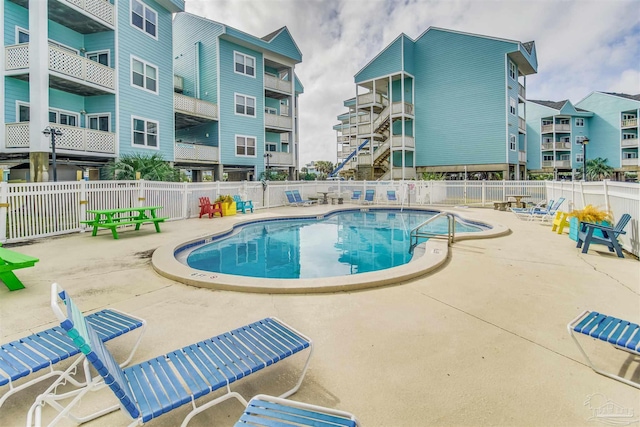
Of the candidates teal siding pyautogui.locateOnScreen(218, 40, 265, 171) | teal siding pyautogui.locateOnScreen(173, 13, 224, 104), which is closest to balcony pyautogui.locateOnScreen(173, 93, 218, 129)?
teal siding pyautogui.locateOnScreen(218, 40, 265, 171)

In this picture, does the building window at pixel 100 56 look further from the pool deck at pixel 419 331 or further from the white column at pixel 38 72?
the pool deck at pixel 419 331

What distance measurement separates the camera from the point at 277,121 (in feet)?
83.8

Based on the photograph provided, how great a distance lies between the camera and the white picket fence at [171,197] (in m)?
8.24

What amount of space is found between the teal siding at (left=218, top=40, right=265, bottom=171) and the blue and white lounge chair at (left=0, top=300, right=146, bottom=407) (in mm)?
19832

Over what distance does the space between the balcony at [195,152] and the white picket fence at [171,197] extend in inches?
199

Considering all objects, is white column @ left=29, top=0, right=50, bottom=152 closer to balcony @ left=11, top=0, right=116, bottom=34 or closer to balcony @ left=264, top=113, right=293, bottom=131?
balcony @ left=11, top=0, right=116, bottom=34

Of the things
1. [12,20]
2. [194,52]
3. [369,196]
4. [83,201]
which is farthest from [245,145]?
[83,201]

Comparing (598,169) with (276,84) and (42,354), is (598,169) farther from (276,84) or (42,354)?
(42,354)

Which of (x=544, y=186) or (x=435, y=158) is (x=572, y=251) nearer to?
(x=544, y=186)

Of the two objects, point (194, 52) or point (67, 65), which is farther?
point (194, 52)

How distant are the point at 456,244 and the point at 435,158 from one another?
20377 millimetres

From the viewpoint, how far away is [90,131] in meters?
14.8

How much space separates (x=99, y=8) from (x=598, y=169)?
51.6 metres

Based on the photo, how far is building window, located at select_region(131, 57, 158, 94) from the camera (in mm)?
17078
